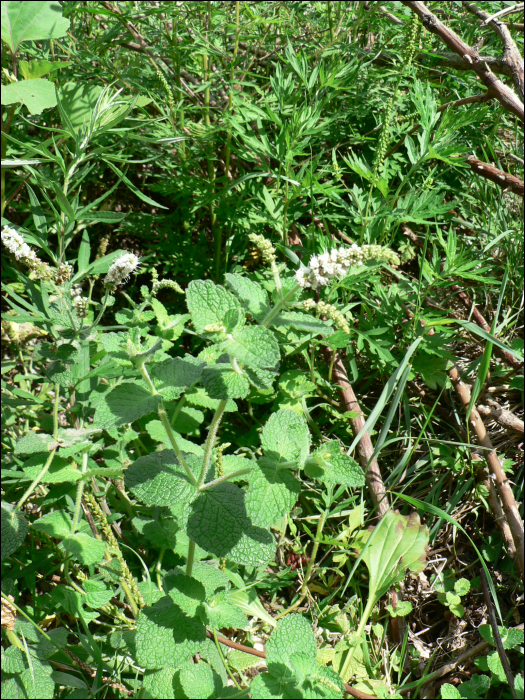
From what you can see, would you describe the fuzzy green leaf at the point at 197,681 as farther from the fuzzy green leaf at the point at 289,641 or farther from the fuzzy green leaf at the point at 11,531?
the fuzzy green leaf at the point at 11,531

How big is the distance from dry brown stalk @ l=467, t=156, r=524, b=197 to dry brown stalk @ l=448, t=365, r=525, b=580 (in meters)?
0.73

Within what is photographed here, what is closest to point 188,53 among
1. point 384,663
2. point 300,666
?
point 300,666

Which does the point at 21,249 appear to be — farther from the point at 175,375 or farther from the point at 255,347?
the point at 255,347

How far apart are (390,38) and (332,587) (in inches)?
99.1

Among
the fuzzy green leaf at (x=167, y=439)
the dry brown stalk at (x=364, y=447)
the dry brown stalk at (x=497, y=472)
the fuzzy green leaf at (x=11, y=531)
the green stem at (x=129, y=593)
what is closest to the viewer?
the fuzzy green leaf at (x=11, y=531)

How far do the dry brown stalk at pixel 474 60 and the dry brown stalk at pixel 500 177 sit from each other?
0.29 meters

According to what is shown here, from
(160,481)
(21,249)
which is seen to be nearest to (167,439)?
(160,481)

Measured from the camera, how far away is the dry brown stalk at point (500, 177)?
6.67 ft

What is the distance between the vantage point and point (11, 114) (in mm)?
1738

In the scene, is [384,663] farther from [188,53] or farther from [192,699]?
[188,53]

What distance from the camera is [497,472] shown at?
1.93m

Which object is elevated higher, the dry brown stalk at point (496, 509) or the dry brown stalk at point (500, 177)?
the dry brown stalk at point (500, 177)

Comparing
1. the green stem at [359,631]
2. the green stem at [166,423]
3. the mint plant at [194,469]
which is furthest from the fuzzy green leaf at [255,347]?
the green stem at [359,631]

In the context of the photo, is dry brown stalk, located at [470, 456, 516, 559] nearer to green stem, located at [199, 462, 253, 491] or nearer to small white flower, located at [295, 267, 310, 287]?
green stem, located at [199, 462, 253, 491]
